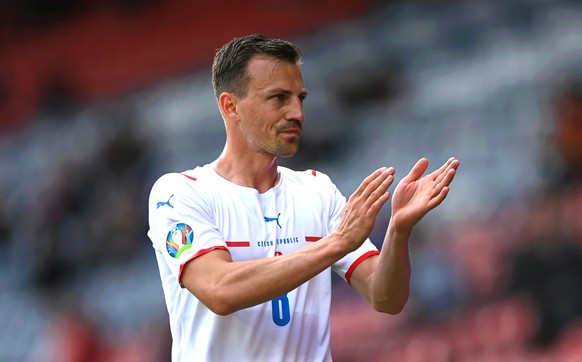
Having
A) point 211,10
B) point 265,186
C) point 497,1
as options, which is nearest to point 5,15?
point 211,10

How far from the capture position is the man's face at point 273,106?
383 cm

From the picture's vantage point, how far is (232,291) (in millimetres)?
3391

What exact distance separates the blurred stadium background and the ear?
2.96m

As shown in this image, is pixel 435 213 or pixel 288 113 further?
pixel 435 213

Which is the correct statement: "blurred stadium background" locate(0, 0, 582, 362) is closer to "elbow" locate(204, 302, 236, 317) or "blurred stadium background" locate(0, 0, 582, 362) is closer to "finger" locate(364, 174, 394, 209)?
"finger" locate(364, 174, 394, 209)

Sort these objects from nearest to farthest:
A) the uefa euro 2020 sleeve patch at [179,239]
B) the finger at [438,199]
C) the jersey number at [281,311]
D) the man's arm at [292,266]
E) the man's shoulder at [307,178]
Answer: the man's arm at [292,266], the finger at [438,199], the uefa euro 2020 sleeve patch at [179,239], the jersey number at [281,311], the man's shoulder at [307,178]

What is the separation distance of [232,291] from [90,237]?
5.97m

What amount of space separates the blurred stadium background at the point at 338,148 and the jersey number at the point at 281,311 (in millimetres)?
2911

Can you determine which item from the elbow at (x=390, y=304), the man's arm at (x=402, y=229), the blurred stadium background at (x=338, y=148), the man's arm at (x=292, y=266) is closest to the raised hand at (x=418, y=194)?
the man's arm at (x=402, y=229)

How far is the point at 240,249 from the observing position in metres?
3.74

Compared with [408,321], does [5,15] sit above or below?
above

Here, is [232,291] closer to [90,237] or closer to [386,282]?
[386,282]

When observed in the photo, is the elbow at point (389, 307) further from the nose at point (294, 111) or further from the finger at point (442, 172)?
the nose at point (294, 111)

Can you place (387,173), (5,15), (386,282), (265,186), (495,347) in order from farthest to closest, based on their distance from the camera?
(5,15) → (495,347) → (265,186) → (386,282) → (387,173)
